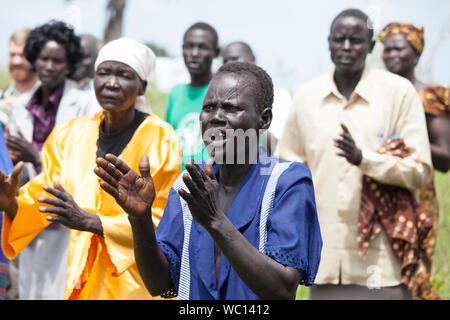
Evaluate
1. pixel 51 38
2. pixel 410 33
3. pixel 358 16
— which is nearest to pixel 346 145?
pixel 358 16

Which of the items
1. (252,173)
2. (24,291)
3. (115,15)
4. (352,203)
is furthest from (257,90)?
(115,15)

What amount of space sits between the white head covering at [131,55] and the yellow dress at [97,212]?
31 cm

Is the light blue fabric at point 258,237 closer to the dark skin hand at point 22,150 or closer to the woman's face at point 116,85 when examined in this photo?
the woman's face at point 116,85

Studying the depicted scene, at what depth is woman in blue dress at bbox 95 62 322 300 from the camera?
2.26 meters

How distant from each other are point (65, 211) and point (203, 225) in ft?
3.45

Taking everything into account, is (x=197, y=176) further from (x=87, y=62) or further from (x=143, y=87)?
(x=87, y=62)

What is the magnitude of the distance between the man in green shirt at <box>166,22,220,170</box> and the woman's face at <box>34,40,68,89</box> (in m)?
0.94

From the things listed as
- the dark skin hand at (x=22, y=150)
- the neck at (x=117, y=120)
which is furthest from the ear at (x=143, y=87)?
the dark skin hand at (x=22, y=150)

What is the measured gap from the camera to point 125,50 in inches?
150

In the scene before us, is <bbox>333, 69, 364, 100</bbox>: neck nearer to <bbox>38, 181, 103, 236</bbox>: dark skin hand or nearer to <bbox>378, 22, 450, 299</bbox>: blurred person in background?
<bbox>378, 22, 450, 299</bbox>: blurred person in background

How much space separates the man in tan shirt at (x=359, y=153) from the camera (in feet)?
14.2

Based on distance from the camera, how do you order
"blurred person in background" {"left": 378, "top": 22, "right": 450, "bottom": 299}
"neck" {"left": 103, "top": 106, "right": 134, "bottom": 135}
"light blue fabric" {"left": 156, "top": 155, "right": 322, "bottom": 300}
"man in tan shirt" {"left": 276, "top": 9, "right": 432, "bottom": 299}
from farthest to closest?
"blurred person in background" {"left": 378, "top": 22, "right": 450, "bottom": 299}, "man in tan shirt" {"left": 276, "top": 9, "right": 432, "bottom": 299}, "neck" {"left": 103, "top": 106, "right": 134, "bottom": 135}, "light blue fabric" {"left": 156, "top": 155, "right": 322, "bottom": 300}

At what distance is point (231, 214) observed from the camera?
255 cm

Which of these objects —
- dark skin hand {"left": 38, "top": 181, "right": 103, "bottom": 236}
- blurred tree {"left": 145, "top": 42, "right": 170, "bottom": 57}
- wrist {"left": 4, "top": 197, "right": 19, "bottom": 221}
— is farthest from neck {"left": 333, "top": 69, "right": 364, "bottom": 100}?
blurred tree {"left": 145, "top": 42, "right": 170, "bottom": 57}
